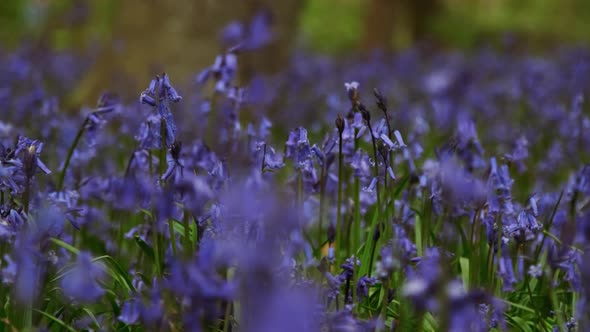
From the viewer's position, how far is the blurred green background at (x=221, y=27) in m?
6.64

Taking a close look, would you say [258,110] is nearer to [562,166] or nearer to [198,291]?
[562,166]

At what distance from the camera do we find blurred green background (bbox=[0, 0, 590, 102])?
6637 millimetres

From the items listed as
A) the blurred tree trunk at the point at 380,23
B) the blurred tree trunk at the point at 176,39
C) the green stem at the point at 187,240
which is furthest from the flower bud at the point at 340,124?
the blurred tree trunk at the point at 380,23

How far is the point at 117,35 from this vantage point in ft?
23.4

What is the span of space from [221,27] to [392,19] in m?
9.06

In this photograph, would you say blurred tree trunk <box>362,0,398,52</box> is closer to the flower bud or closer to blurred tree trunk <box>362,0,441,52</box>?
blurred tree trunk <box>362,0,441,52</box>

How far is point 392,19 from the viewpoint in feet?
49.8

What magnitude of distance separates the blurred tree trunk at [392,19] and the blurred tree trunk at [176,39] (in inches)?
281

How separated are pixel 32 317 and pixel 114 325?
11.3 inches

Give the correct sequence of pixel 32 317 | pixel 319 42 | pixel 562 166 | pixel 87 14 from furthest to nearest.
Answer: pixel 319 42, pixel 87 14, pixel 562 166, pixel 32 317

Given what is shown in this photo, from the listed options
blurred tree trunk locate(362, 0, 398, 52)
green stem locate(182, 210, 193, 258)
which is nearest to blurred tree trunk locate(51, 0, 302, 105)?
green stem locate(182, 210, 193, 258)

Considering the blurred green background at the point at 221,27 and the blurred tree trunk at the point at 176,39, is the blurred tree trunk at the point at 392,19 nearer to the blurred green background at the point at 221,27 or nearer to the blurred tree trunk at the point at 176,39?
the blurred green background at the point at 221,27

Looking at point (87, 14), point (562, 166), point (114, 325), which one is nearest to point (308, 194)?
point (114, 325)

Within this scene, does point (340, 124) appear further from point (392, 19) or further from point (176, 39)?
point (392, 19)
